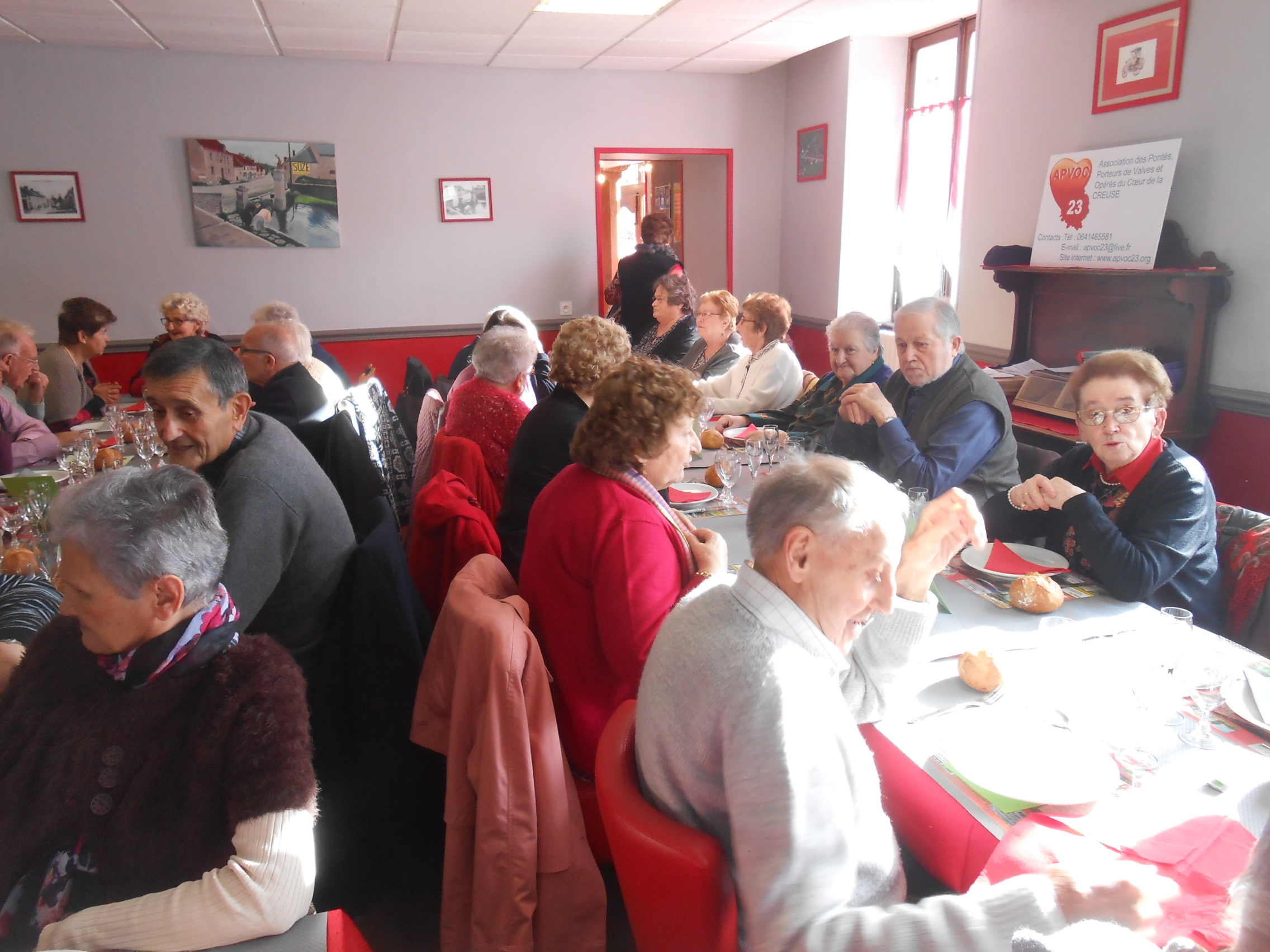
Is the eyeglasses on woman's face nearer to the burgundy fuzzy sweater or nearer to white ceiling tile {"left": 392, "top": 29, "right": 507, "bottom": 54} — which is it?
the burgundy fuzzy sweater

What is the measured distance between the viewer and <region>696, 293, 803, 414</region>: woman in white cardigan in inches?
171

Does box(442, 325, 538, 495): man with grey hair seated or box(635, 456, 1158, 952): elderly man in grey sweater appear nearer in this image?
box(635, 456, 1158, 952): elderly man in grey sweater

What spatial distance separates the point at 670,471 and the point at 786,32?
16.1 ft

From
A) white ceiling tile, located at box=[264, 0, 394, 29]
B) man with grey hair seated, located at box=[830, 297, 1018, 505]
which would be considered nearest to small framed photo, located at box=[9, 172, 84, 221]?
white ceiling tile, located at box=[264, 0, 394, 29]

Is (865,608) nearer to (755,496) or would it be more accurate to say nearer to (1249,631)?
(755,496)

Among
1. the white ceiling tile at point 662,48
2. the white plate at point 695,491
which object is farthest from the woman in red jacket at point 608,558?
the white ceiling tile at point 662,48

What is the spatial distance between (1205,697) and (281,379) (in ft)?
9.85

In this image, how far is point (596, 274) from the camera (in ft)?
23.2

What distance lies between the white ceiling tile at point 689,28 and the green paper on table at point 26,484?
421cm

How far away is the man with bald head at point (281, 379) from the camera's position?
10.1ft

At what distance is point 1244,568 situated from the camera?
201 centimetres

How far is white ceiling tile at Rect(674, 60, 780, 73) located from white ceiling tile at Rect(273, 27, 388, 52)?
7.70ft

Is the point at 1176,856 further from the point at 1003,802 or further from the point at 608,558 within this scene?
the point at 608,558

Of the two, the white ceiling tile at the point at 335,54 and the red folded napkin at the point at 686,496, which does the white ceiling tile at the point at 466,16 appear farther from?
the red folded napkin at the point at 686,496
